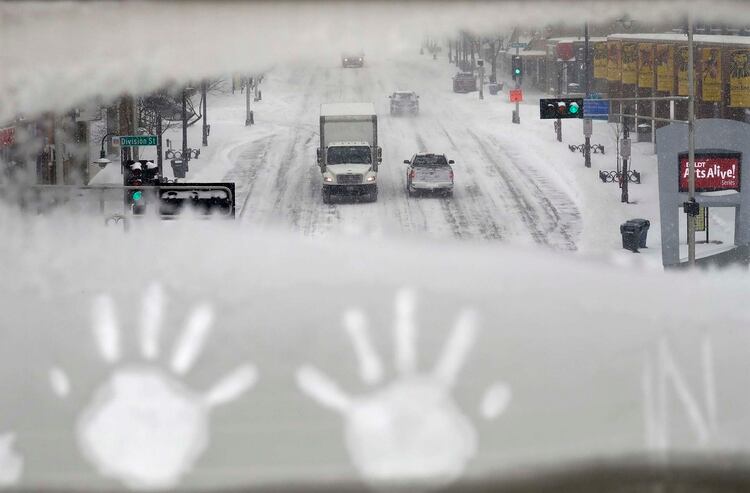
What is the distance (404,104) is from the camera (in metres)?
52.1

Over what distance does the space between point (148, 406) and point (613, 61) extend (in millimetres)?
36162

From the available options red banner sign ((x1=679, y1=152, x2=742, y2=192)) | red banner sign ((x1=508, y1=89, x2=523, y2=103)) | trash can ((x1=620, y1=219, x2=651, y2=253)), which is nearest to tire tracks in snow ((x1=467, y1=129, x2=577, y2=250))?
trash can ((x1=620, y1=219, x2=651, y2=253))

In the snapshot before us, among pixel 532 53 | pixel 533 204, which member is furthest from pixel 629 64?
pixel 532 53

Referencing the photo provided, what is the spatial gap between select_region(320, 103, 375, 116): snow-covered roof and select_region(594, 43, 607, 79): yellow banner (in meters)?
13.7

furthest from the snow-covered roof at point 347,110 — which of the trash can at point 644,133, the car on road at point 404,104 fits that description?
the car on road at point 404,104

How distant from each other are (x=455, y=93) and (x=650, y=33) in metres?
21.2

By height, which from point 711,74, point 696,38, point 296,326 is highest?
point 696,38

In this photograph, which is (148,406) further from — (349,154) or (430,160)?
(430,160)

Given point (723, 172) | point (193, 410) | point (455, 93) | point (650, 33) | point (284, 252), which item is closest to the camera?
point (193, 410)

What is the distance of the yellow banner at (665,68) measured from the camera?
3331 centimetres

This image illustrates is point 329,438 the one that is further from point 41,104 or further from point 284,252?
point 41,104

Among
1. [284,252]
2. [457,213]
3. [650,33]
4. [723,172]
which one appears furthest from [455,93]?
[284,252]

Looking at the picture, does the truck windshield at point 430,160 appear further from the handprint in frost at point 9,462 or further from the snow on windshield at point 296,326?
the handprint in frost at point 9,462

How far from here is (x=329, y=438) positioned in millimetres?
4496
